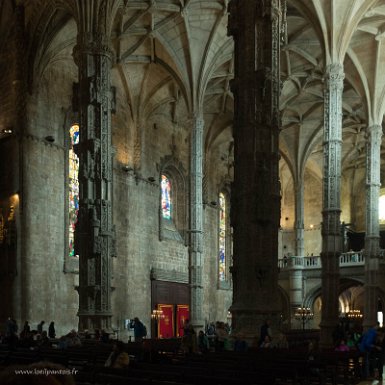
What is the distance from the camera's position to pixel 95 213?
20156 millimetres

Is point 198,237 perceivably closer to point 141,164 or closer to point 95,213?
point 141,164

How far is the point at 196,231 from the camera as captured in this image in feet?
96.6

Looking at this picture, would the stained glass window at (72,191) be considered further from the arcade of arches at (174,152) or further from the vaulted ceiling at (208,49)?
the vaulted ceiling at (208,49)

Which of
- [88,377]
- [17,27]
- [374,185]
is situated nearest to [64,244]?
[17,27]

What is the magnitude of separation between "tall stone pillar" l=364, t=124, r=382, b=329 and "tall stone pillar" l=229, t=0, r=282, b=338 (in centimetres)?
1766

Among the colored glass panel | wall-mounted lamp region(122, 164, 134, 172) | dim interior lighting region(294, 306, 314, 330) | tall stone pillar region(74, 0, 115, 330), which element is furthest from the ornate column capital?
dim interior lighting region(294, 306, 314, 330)

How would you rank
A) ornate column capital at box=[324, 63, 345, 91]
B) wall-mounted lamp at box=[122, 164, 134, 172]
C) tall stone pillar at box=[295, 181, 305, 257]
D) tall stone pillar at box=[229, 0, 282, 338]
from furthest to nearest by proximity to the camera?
tall stone pillar at box=[295, 181, 305, 257] → wall-mounted lamp at box=[122, 164, 134, 172] → ornate column capital at box=[324, 63, 345, 91] → tall stone pillar at box=[229, 0, 282, 338]

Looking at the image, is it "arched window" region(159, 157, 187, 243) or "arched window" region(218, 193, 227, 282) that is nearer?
"arched window" region(159, 157, 187, 243)

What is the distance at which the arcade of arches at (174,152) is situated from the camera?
1359 centimetres

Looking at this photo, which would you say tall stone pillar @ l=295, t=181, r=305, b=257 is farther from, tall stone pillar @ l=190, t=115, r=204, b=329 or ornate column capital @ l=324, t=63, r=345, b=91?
ornate column capital @ l=324, t=63, r=345, b=91

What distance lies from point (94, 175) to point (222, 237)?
77.8ft

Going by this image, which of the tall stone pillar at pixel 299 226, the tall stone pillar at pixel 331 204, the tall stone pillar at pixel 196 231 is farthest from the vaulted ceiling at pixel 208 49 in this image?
the tall stone pillar at pixel 299 226

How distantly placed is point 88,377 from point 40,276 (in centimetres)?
1812

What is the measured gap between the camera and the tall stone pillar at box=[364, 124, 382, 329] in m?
29.3
